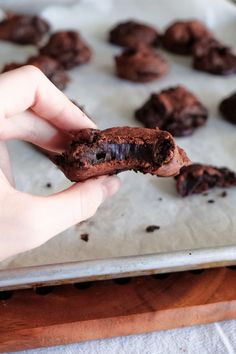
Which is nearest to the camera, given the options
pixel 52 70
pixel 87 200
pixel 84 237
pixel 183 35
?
pixel 87 200

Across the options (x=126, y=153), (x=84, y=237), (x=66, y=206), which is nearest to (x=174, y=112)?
(x=84, y=237)

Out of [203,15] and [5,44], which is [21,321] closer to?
[5,44]

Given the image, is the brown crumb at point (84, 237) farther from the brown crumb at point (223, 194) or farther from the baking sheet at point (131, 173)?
the brown crumb at point (223, 194)

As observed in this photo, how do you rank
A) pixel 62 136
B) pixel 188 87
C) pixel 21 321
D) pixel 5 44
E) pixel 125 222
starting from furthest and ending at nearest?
pixel 5 44
pixel 188 87
pixel 125 222
pixel 62 136
pixel 21 321

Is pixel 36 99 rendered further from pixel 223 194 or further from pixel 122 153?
pixel 223 194

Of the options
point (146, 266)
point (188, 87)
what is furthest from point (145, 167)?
point (188, 87)

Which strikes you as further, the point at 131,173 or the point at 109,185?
the point at 131,173

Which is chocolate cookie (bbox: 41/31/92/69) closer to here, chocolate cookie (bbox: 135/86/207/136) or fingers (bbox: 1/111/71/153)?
chocolate cookie (bbox: 135/86/207/136)
